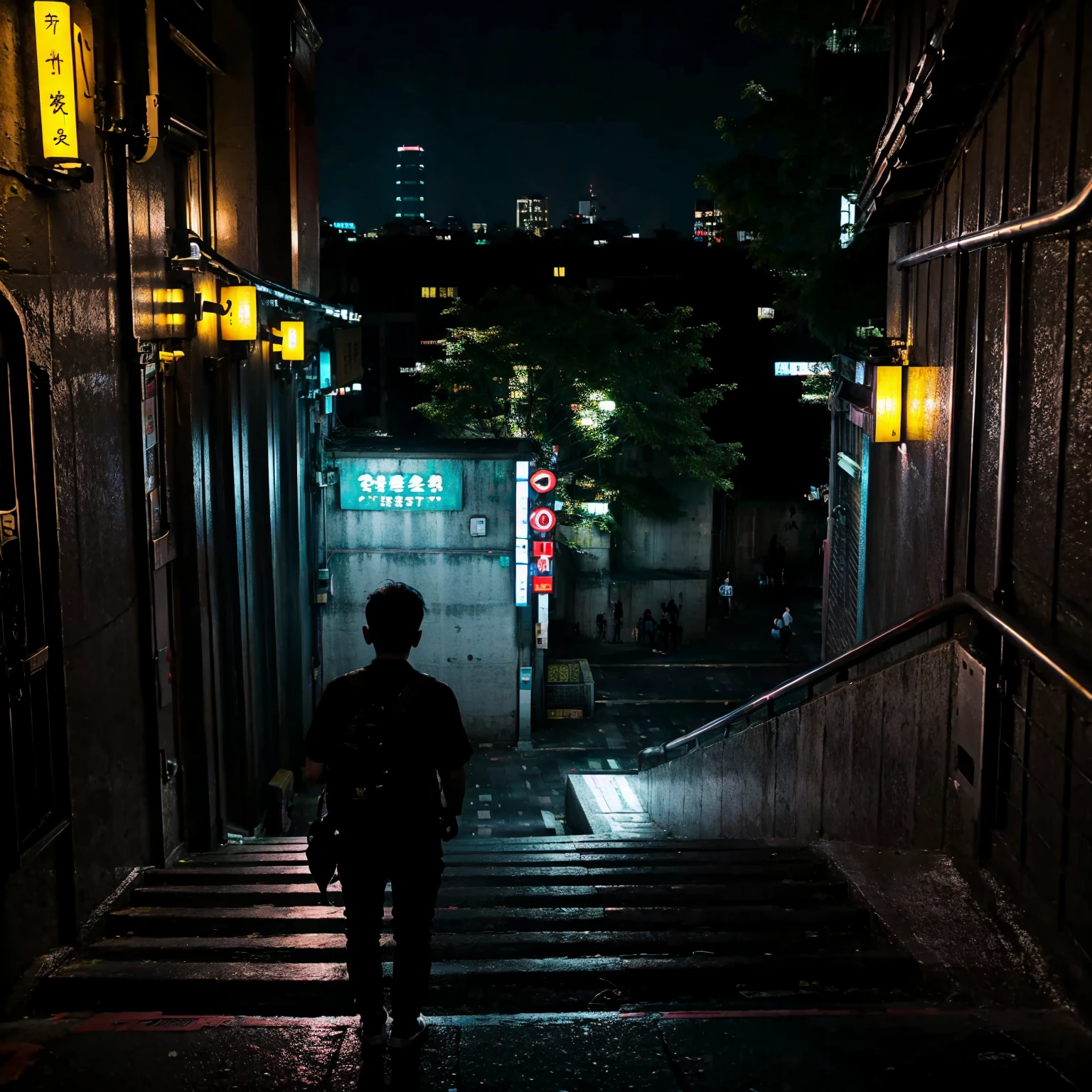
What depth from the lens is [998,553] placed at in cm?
656

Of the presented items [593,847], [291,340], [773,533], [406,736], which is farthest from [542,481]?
[773,533]

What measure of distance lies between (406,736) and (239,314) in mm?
10188

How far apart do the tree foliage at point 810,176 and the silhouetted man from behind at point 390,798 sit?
17158 mm

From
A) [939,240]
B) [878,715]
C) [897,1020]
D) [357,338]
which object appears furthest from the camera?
[357,338]

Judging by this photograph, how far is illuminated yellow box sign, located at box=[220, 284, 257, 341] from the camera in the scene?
44.2 feet

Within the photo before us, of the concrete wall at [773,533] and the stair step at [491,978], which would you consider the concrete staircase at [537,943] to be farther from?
the concrete wall at [773,533]

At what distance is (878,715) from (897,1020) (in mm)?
3277

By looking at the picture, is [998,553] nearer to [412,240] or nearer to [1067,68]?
[1067,68]

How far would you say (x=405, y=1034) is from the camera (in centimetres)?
454

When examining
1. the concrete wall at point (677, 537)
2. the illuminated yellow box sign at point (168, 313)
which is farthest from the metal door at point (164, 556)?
the concrete wall at point (677, 537)

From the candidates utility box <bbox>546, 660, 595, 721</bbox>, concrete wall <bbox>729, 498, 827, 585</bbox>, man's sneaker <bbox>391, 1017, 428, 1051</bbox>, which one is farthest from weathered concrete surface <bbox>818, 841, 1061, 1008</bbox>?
concrete wall <bbox>729, 498, 827, 585</bbox>

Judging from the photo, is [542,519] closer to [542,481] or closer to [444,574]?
[542,481]

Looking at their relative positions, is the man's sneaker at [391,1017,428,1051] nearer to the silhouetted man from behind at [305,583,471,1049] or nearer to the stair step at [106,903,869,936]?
the silhouetted man from behind at [305,583,471,1049]

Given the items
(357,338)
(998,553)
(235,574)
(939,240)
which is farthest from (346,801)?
(357,338)
